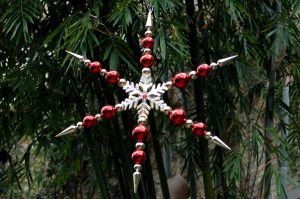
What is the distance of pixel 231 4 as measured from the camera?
2.49 metres

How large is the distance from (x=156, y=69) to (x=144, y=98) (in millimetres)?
997

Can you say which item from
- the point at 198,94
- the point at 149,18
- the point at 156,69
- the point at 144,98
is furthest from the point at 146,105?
the point at 156,69

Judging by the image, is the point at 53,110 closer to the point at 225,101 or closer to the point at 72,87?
the point at 72,87

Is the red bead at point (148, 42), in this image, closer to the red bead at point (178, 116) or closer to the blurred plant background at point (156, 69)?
the blurred plant background at point (156, 69)

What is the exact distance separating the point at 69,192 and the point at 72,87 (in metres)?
2.92

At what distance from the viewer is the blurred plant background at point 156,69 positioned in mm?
2529

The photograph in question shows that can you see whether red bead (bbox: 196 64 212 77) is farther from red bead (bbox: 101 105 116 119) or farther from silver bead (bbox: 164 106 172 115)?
red bead (bbox: 101 105 116 119)

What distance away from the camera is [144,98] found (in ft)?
7.04

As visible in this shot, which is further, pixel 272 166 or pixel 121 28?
pixel 272 166

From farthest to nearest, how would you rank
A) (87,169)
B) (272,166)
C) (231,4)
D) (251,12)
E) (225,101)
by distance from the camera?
(87,169)
(225,101)
(251,12)
(272,166)
(231,4)

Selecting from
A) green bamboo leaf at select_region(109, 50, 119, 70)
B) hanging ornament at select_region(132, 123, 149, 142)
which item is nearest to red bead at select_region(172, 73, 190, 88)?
hanging ornament at select_region(132, 123, 149, 142)

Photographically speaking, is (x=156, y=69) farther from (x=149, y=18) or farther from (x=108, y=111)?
(x=108, y=111)

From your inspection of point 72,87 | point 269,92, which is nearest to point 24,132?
point 72,87

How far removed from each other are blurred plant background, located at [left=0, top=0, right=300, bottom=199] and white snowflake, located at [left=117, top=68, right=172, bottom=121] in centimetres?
27
